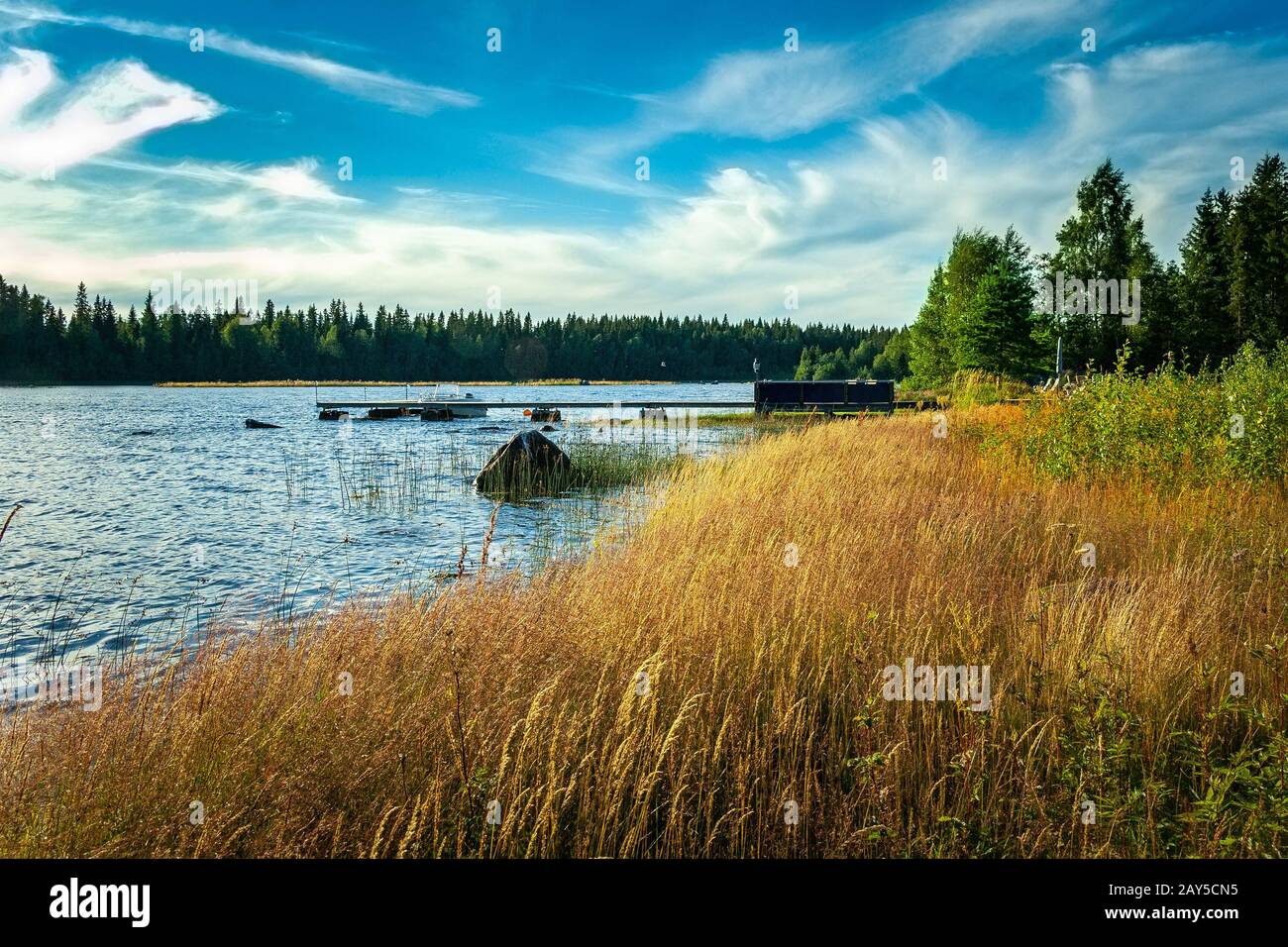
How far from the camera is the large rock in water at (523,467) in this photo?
18.6m

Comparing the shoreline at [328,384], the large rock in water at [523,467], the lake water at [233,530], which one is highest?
the shoreline at [328,384]

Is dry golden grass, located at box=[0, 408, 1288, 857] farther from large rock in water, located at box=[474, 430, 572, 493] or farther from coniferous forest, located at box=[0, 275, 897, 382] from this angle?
coniferous forest, located at box=[0, 275, 897, 382]

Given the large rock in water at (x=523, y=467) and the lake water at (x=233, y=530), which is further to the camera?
the large rock in water at (x=523, y=467)

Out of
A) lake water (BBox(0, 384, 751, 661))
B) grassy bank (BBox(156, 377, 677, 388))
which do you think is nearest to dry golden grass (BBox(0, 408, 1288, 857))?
lake water (BBox(0, 384, 751, 661))

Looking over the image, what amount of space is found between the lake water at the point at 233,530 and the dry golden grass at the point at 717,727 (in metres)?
3.49

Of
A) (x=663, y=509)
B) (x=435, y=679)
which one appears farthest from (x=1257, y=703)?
(x=663, y=509)

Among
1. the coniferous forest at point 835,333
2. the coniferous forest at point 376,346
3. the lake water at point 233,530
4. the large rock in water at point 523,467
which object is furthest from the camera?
the coniferous forest at point 376,346

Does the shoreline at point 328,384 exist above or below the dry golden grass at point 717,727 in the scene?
above

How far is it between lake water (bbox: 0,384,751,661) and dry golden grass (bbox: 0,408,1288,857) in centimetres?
349

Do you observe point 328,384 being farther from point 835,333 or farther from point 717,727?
point 717,727

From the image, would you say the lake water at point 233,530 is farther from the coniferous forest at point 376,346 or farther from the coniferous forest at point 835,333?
the coniferous forest at point 376,346

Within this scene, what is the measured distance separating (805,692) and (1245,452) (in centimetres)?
880

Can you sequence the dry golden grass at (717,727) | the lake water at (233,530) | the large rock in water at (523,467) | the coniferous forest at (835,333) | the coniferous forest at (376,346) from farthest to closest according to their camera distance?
the coniferous forest at (376,346) < the coniferous forest at (835,333) < the large rock in water at (523,467) < the lake water at (233,530) < the dry golden grass at (717,727)

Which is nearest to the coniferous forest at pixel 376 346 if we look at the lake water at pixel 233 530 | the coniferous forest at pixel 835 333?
the coniferous forest at pixel 835 333
